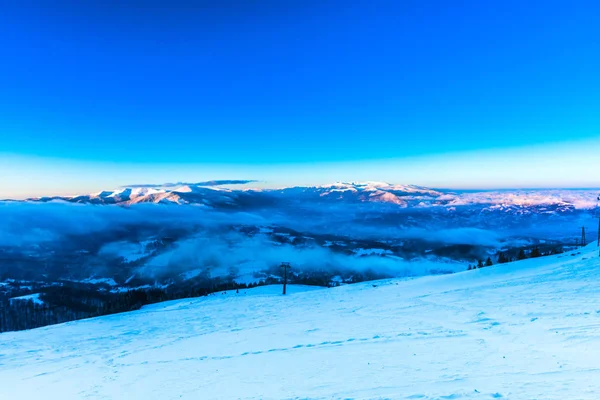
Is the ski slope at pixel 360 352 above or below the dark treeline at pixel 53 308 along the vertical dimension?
above

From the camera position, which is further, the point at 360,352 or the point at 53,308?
the point at 53,308

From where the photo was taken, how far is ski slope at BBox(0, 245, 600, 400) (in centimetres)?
1004

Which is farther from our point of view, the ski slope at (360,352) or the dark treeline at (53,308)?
the dark treeline at (53,308)

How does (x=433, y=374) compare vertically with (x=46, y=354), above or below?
above

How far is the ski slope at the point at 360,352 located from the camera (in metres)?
10.0

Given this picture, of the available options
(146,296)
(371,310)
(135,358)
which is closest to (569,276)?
(371,310)

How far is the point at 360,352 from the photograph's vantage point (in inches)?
578

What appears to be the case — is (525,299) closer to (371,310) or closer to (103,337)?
(371,310)

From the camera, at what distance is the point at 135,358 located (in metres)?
20.3

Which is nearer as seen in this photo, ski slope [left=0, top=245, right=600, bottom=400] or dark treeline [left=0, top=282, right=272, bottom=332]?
ski slope [left=0, top=245, right=600, bottom=400]

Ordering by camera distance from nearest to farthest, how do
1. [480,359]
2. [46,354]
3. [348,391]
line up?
1. [348,391]
2. [480,359]
3. [46,354]

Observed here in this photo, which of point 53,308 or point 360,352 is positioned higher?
point 360,352

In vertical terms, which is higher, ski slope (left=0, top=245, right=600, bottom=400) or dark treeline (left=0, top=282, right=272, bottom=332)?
ski slope (left=0, top=245, right=600, bottom=400)

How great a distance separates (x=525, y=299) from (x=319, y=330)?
49.2 ft
